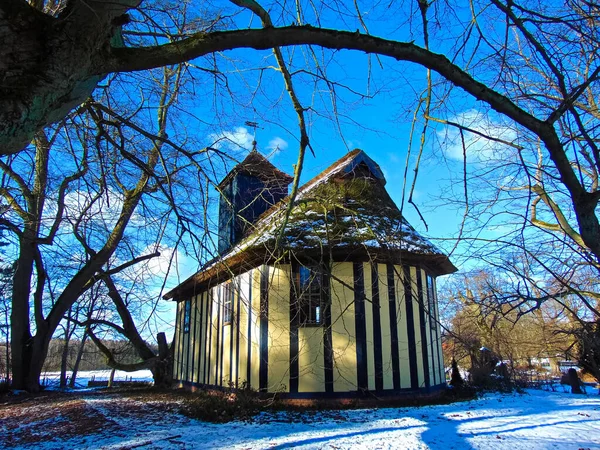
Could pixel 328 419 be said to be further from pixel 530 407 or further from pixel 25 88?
pixel 25 88

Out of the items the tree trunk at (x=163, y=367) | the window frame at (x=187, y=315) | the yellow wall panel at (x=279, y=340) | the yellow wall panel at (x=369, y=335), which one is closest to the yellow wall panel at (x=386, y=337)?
the yellow wall panel at (x=369, y=335)

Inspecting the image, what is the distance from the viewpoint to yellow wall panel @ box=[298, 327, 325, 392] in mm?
9758

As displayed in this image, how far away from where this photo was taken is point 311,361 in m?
9.87

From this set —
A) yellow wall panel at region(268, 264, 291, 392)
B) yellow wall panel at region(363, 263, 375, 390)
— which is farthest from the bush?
yellow wall panel at region(363, 263, 375, 390)

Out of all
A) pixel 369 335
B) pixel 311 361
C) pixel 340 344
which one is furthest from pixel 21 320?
pixel 369 335

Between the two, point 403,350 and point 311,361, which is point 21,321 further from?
point 403,350

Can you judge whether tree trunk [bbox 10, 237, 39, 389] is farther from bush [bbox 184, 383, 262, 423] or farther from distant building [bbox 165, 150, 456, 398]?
bush [bbox 184, 383, 262, 423]

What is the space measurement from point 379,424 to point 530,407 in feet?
14.2

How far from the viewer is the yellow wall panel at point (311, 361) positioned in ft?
32.0

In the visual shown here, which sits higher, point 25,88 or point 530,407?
point 25,88

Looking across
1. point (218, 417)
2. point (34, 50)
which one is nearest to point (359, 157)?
point (218, 417)

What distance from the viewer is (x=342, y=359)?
9898 millimetres

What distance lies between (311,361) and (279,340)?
944mm

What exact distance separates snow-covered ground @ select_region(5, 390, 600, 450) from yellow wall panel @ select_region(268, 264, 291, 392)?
1.08m
